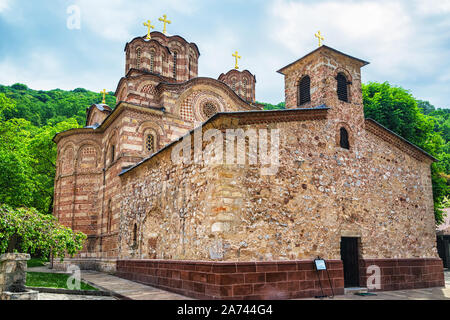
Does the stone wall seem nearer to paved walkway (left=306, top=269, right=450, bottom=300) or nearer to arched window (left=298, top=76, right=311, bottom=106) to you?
paved walkway (left=306, top=269, right=450, bottom=300)

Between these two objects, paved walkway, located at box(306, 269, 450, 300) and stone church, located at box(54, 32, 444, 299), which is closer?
stone church, located at box(54, 32, 444, 299)

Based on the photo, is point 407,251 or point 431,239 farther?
point 431,239

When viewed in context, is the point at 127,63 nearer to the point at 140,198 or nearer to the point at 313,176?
the point at 140,198

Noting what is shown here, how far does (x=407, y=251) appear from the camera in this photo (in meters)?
11.4

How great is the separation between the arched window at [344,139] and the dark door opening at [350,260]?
2682 mm

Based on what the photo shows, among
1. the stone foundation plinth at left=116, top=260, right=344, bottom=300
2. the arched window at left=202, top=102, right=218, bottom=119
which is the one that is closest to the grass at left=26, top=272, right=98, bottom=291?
the stone foundation plinth at left=116, top=260, right=344, bottom=300

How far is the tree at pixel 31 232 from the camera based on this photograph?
732 centimetres

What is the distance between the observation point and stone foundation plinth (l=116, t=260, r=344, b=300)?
24.6ft

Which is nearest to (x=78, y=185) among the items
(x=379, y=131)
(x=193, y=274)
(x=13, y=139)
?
(x=13, y=139)

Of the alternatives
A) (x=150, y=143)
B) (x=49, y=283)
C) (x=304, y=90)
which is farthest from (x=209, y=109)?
(x=49, y=283)

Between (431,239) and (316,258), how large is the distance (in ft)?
20.2

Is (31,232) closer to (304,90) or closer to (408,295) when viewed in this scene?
(304,90)

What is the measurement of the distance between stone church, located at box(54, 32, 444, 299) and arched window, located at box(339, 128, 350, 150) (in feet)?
0.10
